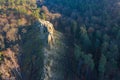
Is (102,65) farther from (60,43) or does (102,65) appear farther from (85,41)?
(60,43)

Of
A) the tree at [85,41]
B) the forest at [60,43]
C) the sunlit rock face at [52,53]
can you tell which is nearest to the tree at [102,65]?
the forest at [60,43]

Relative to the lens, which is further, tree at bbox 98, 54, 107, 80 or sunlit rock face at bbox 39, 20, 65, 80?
sunlit rock face at bbox 39, 20, 65, 80

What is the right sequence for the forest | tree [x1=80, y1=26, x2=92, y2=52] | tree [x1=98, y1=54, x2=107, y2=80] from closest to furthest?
tree [x1=98, y1=54, x2=107, y2=80] → the forest → tree [x1=80, y1=26, x2=92, y2=52]

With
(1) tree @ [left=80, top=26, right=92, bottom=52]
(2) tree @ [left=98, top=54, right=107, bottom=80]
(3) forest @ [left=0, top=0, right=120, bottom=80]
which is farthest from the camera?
(1) tree @ [left=80, top=26, right=92, bottom=52]

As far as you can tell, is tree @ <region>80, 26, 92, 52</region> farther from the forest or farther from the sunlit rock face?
the sunlit rock face

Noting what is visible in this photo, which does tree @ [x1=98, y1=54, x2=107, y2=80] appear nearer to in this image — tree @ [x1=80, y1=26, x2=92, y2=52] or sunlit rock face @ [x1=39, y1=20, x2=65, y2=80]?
tree @ [x1=80, y1=26, x2=92, y2=52]

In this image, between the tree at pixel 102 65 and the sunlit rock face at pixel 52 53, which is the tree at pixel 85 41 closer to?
the sunlit rock face at pixel 52 53

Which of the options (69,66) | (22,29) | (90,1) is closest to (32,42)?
(22,29)

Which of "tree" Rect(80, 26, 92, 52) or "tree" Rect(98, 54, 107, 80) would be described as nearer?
"tree" Rect(98, 54, 107, 80)

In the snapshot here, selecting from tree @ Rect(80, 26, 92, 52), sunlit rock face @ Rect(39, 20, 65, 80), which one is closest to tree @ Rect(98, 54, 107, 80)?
tree @ Rect(80, 26, 92, 52)
